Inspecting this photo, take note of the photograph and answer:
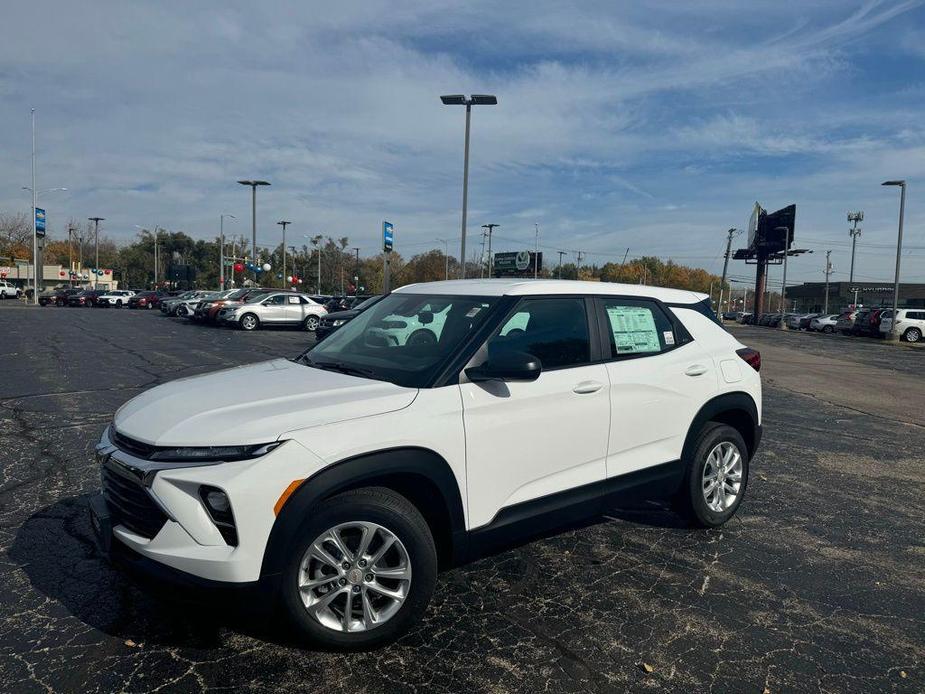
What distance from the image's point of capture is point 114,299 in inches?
1996

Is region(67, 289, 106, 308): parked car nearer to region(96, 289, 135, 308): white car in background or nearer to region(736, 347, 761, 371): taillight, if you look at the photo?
region(96, 289, 135, 308): white car in background

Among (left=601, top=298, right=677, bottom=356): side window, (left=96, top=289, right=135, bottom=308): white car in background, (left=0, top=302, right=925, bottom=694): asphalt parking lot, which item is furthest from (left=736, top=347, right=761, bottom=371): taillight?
(left=96, top=289, right=135, bottom=308): white car in background

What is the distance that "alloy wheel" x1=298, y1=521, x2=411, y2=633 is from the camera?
2840 mm

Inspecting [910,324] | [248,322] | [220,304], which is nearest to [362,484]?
[248,322]

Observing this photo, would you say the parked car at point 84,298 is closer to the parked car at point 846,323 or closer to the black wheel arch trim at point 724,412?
the parked car at point 846,323

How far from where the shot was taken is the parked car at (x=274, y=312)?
25.5 metres

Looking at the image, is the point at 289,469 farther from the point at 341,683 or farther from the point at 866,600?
the point at 866,600

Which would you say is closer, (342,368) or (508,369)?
(508,369)

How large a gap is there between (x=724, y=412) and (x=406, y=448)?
276 centimetres

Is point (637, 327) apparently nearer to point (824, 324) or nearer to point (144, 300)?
point (824, 324)

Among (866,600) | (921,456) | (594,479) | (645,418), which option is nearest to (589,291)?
(645,418)

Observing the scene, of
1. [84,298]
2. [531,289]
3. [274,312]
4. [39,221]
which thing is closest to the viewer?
[531,289]

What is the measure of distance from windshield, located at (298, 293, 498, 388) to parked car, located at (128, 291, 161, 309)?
51506mm

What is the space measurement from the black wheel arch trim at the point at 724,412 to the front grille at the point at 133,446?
10.6 feet
